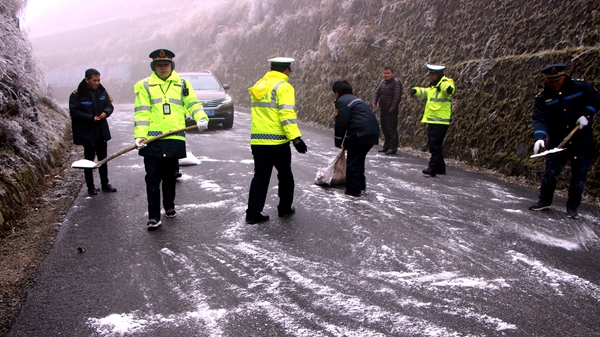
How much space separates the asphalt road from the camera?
10.2 feet

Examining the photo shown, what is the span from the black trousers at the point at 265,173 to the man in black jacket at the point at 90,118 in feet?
8.61

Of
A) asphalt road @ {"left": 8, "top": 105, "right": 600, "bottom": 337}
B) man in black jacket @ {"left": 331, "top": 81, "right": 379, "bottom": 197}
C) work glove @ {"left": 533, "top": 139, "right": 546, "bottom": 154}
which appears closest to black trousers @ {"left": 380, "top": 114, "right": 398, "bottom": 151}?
asphalt road @ {"left": 8, "top": 105, "right": 600, "bottom": 337}

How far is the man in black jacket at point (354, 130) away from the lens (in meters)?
6.52

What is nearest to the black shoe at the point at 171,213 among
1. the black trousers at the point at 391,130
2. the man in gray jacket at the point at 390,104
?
the man in gray jacket at the point at 390,104

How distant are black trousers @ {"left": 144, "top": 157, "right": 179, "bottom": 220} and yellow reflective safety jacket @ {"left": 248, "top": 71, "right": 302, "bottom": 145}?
1056 mm

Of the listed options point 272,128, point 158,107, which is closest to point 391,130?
point 272,128

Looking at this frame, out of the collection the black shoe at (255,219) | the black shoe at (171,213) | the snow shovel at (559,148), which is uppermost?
the snow shovel at (559,148)

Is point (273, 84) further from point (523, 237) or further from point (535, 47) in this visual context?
point (535, 47)

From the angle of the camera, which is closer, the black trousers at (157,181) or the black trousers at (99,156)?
the black trousers at (157,181)

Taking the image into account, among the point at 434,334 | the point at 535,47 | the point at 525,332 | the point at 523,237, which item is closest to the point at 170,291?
the point at 434,334

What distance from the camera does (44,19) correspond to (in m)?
68.4

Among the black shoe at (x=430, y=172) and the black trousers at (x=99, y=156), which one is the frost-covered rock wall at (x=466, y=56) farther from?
the black trousers at (x=99, y=156)

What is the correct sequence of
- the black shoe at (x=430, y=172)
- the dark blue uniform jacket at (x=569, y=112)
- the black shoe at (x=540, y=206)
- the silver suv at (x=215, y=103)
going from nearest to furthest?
1. the dark blue uniform jacket at (x=569, y=112)
2. the black shoe at (x=540, y=206)
3. the black shoe at (x=430, y=172)
4. the silver suv at (x=215, y=103)

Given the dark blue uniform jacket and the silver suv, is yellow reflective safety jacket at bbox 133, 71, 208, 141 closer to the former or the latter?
the dark blue uniform jacket
